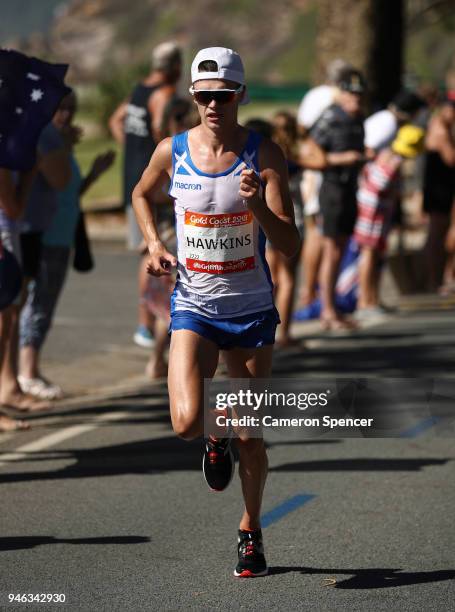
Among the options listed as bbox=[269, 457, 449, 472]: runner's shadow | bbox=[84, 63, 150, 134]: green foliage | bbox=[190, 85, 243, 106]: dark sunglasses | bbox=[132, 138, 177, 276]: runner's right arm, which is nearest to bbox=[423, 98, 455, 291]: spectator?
bbox=[269, 457, 449, 472]: runner's shadow

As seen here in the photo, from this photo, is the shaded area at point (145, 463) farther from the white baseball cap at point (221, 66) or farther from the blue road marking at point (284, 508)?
the white baseball cap at point (221, 66)

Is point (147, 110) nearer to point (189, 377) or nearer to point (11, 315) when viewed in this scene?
point (11, 315)

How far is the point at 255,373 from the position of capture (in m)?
5.80

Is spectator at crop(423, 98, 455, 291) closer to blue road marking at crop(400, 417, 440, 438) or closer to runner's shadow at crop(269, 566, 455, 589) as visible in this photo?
blue road marking at crop(400, 417, 440, 438)

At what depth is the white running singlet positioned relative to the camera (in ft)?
18.7

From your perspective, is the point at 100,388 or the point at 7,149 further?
the point at 100,388

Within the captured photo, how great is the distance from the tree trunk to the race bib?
12.7 metres

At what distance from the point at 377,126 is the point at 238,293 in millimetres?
7528

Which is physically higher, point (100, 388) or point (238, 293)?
point (238, 293)

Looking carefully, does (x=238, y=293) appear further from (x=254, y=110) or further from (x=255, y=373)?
(x=254, y=110)

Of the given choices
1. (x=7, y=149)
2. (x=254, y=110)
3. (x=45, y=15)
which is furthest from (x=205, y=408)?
(x=45, y=15)

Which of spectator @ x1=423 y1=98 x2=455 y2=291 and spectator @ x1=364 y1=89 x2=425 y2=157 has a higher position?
spectator @ x1=364 y1=89 x2=425 y2=157

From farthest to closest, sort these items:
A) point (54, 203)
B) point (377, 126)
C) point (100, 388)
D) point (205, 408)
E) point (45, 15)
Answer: point (45, 15), point (377, 126), point (100, 388), point (54, 203), point (205, 408)

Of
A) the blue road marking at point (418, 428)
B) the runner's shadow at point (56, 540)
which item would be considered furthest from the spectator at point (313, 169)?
the runner's shadow at point (56, 540)
